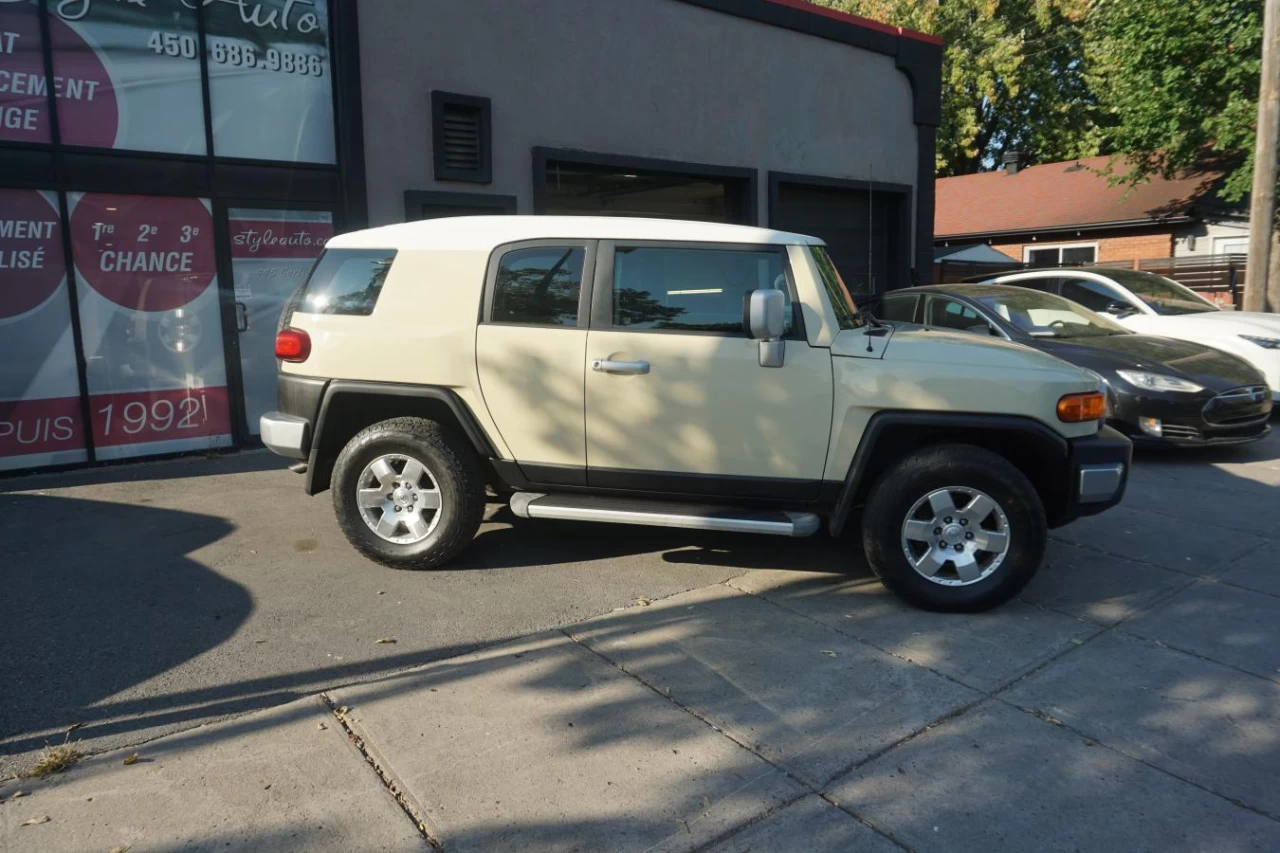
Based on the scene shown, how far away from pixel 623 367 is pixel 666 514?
785 mm

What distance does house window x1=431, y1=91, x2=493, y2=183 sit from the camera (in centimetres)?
910

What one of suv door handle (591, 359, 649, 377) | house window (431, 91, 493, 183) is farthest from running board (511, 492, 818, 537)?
house window (431, 91, 493, 183)

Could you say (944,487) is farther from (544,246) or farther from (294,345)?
(294,345)

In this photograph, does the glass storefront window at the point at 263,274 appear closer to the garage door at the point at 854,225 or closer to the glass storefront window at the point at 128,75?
the glass storefront window at the point at 128,75

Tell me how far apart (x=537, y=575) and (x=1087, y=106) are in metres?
35.3

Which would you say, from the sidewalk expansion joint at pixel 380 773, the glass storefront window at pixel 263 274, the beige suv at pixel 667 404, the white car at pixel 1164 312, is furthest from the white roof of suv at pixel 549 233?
the white car at pixel 1164 312

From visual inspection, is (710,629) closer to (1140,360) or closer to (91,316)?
(1140,360)

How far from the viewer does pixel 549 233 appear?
4.88 metres

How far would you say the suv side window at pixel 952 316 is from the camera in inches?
323

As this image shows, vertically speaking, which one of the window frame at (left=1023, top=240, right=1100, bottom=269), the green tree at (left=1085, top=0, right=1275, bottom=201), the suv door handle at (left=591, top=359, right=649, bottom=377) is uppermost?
the green tree at (left=1085, top=0, right=1275, bottom=201)

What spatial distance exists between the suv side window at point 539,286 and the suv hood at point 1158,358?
4.91 meters

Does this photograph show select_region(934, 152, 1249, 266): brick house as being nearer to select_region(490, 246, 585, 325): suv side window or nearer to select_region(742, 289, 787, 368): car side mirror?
select_region(742, 289, 787, 368): car side mirror

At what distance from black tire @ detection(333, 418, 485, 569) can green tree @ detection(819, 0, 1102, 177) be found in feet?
92.3

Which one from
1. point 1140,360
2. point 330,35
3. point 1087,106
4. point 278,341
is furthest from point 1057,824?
point 1087,106
